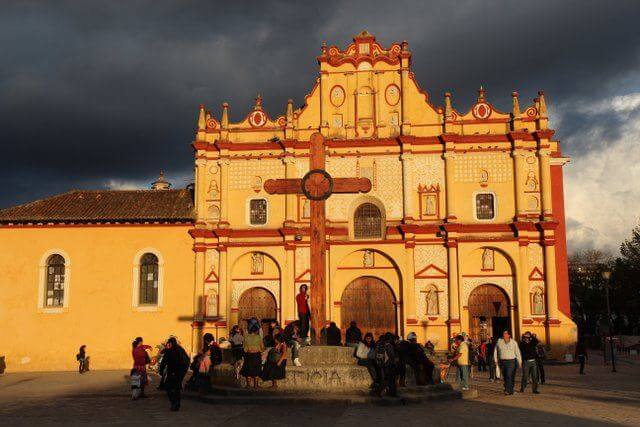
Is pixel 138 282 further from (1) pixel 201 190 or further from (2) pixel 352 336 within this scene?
(2) pixel 352 336

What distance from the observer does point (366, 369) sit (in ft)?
54.0

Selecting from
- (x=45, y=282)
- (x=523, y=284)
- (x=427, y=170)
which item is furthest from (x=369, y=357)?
(x=45, y=282)

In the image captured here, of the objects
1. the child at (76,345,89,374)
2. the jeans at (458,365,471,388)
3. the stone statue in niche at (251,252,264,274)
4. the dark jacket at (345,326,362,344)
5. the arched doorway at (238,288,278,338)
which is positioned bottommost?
the child at (76,345,89,374)

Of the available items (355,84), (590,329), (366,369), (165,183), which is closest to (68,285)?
(165,183)

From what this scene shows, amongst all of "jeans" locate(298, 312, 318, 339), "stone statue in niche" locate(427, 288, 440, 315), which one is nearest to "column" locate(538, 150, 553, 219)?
"stone statue in niche" locate(427, 288, 440, 315)

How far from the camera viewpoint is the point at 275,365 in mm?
16359

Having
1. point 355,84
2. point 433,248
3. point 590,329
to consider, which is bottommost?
point 590,329

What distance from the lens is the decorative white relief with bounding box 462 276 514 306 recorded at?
32.5m

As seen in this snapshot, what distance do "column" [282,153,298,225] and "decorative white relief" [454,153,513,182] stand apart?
784 cm

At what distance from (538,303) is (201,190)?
55.4ft

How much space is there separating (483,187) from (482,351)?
8.90m

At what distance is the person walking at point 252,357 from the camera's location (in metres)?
16.3

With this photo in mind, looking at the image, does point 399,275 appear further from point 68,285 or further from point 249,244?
point 68,285

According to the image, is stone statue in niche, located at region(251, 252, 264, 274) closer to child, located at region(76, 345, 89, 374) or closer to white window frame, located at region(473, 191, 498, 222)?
child, located at region(76, 345, 89, 374)
